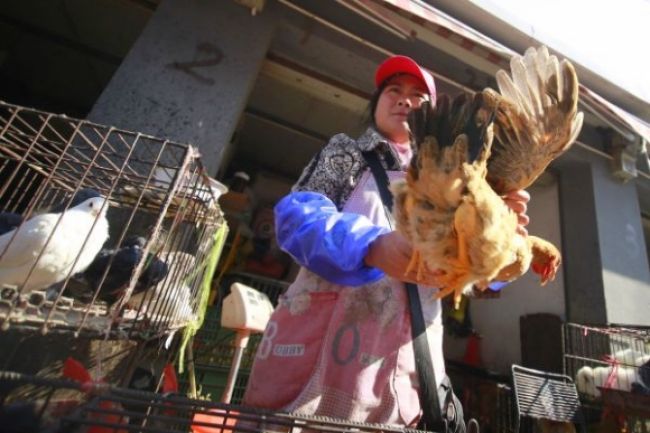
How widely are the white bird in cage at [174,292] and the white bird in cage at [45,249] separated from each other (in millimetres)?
342

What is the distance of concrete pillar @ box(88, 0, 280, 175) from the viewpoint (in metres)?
2.54

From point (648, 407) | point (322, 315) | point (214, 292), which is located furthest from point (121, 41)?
point (648, 407)

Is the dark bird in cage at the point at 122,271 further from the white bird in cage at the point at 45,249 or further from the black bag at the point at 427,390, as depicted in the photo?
the black bag at the point at 427,390

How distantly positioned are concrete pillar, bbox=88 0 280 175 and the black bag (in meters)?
2.05

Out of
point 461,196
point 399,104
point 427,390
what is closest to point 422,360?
point 427,390

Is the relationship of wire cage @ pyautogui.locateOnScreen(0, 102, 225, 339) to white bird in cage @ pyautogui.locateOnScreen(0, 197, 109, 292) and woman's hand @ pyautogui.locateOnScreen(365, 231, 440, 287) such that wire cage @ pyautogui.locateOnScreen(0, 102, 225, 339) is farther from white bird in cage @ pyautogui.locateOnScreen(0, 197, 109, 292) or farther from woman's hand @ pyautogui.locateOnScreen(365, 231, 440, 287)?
woman's hand @ pyautogui.locateOnScreen(365, 231, 440, 287)

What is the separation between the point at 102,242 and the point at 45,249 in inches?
15.0

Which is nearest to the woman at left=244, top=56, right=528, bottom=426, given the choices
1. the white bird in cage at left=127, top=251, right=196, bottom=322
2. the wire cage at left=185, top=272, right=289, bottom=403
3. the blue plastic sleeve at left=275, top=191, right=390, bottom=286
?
the blue plastic sleeve at left=275, top=191, right=390, bottom=286

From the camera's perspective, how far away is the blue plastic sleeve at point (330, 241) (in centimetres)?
75

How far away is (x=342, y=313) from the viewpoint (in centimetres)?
99

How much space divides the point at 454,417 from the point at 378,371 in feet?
0.76

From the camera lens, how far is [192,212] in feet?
6.86

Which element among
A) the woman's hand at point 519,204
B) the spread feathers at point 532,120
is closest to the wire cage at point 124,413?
the woman's hand at point 519,204

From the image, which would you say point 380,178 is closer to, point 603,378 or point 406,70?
point 406,70
